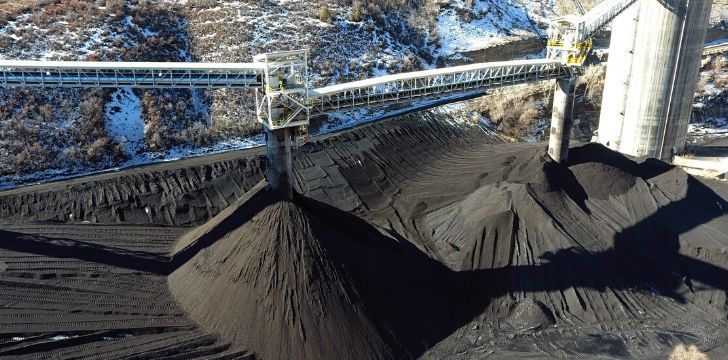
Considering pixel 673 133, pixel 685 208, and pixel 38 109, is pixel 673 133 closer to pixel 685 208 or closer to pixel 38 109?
pixel 685 208

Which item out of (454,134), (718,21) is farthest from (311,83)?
(718,21)

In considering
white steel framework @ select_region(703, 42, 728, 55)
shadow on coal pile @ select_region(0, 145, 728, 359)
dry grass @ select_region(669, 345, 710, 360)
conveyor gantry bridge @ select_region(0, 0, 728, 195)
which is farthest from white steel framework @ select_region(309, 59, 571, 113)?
white steel framework @ select_region(703, 42, 728, 55)

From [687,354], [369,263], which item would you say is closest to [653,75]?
[687,354]

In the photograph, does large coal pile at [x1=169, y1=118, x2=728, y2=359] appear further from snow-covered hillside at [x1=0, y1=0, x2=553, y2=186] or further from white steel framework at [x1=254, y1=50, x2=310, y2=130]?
snow-covered hillside at [x1=0, y1=0, x2=553, y2=186]

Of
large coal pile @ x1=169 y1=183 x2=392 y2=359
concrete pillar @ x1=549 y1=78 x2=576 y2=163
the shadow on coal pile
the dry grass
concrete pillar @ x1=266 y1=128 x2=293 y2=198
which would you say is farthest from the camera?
concrete pillar @ x1=549 y1=78 x2=576 y2=163

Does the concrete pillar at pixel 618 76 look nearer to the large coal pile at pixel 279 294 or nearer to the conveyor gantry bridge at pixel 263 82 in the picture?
the conveyor gantry bridge at pixel 263 82

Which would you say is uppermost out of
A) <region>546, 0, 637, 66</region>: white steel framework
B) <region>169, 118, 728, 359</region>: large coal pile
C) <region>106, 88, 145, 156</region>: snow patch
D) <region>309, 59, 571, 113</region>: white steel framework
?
<region>546, 0, 637, 66</region>: white steel framework
